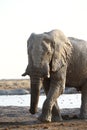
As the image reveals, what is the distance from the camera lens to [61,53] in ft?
47.9

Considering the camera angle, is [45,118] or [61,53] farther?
[61,53]

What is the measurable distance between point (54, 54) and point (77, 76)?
142cm

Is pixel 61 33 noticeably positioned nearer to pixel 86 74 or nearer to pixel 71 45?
pixel 71 45

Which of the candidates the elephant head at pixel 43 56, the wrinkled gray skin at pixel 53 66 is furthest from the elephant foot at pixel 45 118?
the elephant head at pixel 43 56

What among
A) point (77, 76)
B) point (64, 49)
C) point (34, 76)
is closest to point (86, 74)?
point (77, 76)

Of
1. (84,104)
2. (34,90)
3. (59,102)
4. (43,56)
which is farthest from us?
(59,102)

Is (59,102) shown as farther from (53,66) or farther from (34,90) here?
(34,90)

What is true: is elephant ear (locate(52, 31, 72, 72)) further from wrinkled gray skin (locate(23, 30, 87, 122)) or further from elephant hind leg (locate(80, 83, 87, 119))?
elephant hind leg (locate(80, 83, 87, 119))

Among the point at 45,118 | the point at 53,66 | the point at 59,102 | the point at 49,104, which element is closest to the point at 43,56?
the point at 53,66

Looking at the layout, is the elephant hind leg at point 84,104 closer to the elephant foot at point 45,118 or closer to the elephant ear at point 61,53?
the elephant ear at point 61,53

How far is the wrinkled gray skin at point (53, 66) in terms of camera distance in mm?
13789

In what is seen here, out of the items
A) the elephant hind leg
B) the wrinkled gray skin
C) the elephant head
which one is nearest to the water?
the elephant hind leg

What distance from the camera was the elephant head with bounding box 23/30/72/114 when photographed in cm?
1372

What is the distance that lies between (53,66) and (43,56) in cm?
48
